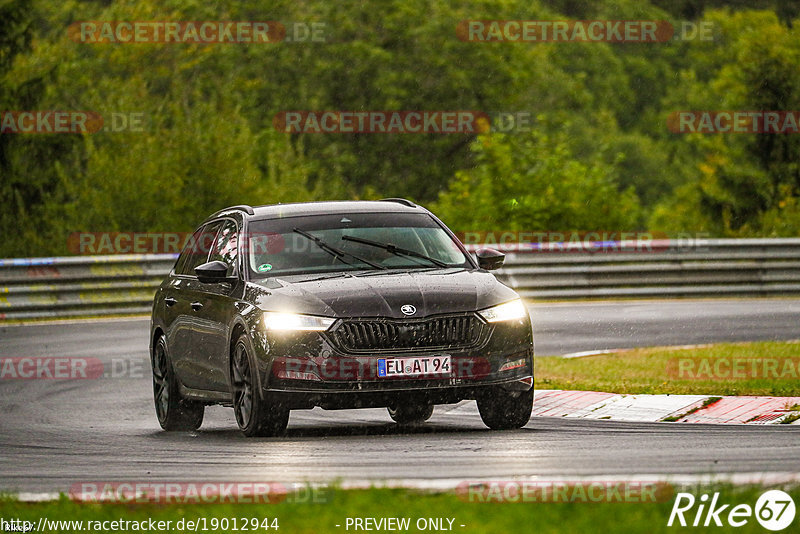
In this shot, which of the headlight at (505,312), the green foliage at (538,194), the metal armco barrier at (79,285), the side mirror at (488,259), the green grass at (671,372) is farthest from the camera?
the green foliage at (538,194)

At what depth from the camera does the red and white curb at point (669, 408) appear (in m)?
11.3

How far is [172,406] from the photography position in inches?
486

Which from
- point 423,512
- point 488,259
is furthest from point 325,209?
point 423,512

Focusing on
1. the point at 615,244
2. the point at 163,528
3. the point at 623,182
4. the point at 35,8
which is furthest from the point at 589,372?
the point at 623,182

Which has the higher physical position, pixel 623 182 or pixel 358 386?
pixel 358 386

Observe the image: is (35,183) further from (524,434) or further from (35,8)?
(524,434)

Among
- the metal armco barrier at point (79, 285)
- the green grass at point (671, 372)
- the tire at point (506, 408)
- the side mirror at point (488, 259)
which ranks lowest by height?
the metal armco barrier at point (79, 285)

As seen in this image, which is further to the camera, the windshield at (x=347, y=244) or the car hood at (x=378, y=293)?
the windshield at (x=347, y=244)

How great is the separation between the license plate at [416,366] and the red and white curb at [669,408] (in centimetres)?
209

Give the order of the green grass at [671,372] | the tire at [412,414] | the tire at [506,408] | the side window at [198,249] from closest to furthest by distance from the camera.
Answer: the tire at [506,408]
the tire at [412,414]
the side window at [198,249]
the green grass at [671,372]

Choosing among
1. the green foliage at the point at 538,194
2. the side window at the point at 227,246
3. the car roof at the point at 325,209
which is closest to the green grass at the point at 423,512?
the side window at the point at 227,246

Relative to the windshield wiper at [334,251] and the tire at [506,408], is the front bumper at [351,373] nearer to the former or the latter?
the tire at [506,408]

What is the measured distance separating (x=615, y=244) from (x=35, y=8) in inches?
676

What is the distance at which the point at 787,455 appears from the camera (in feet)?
28.5
